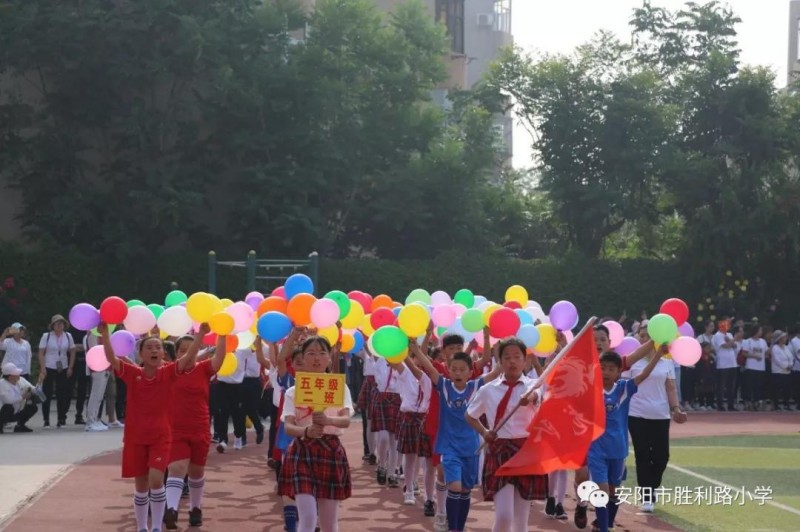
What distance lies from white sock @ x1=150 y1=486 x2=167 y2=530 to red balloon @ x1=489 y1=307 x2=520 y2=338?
3.18 m

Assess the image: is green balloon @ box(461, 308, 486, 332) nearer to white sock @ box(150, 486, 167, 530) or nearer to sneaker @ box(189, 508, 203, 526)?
sneaker @ box(189, 508, 203, 526)

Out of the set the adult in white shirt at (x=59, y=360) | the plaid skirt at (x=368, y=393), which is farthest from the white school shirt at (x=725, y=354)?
the adult in white shirt at (x=59, y=360)

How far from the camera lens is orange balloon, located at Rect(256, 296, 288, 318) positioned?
13039 mm

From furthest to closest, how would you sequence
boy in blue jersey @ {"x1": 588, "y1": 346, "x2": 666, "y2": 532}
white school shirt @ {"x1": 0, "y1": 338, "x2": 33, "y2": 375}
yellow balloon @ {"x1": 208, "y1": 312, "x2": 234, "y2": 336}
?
white school shirt @ {"x1": 0, "y1": 338, "x2": 33, "y2": 375} < boy in blue jersey @ {"x1": 588, "y1": 346, "x2": 666, "y2": 532} < yellow balloon @ {"x1": 208, "y1": 312, "x2": 234, "y2": 336}

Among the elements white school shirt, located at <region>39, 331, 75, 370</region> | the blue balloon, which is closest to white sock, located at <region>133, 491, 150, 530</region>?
the blue balloon

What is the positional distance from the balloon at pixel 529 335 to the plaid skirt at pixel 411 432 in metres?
1.81

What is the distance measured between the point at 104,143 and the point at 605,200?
12164 millimetres

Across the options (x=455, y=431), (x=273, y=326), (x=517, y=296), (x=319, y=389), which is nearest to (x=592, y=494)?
(x=455, y=431)

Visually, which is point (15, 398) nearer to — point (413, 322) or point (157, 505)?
point (157, 505)

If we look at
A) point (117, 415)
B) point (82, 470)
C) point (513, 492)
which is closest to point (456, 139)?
point (117, 415)

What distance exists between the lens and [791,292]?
3391 centimetres

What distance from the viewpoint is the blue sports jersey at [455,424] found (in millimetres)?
11633

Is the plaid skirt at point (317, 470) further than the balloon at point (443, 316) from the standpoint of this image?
No

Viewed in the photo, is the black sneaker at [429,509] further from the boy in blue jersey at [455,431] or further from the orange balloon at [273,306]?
the orange balloon at [273,306]
